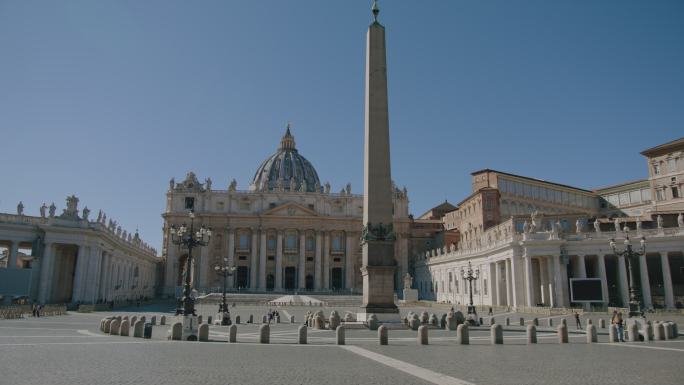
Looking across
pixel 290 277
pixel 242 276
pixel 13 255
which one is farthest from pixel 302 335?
pixel 290 277

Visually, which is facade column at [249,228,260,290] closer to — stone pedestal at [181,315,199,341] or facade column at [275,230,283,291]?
facade column at [275,230,283,291]

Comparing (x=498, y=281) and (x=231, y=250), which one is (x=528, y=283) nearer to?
(x=498, y=281)

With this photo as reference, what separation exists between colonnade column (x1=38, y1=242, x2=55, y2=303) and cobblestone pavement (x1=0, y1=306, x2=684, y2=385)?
83.5 ft

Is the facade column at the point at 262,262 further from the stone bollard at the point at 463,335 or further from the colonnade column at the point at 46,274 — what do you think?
the stone bollard at the point at 463,335

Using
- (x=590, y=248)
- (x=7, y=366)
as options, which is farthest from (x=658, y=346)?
(x=590, y=248)

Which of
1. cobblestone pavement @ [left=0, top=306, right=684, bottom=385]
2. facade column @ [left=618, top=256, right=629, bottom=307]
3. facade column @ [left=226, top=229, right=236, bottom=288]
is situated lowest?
cobblestone pavement @ [left=0, top=306, right=684, bottom=385]

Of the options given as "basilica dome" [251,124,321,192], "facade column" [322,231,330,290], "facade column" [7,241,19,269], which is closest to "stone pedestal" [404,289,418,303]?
"facade column" [322,231,330,290]

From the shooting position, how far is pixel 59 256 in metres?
42.7

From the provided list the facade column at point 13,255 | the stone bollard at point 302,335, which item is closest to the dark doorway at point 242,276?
the facade column at point 13,255

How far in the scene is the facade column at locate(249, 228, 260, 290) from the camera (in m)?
69.7

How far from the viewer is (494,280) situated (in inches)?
1661

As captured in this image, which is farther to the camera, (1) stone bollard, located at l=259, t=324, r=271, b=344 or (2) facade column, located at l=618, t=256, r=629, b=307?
(2) facade column, located at l=618, t=256, r=629, b=307

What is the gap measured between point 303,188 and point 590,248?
4641 cm

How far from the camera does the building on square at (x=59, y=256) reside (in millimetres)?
37031
